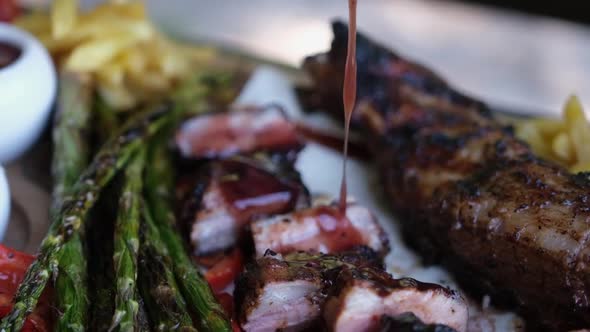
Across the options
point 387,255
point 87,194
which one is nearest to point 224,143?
point 87,194

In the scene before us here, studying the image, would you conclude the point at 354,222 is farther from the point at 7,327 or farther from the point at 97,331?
the point at 7,327

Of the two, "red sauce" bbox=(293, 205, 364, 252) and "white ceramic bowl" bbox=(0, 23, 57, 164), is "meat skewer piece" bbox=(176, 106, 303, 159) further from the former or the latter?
"white ceramic bowl" bbox=(0, 23, 57, 164)

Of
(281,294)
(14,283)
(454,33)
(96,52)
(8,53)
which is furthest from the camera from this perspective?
(454,33)

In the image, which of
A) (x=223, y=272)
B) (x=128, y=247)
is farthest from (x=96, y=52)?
(x=223, y=272)

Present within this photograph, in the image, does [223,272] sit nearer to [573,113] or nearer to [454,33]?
[573,113]

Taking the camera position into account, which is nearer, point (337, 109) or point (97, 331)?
point (97, 331)

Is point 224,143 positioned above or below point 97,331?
above

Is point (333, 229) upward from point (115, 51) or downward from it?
downward

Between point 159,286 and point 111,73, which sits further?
point 111,73
